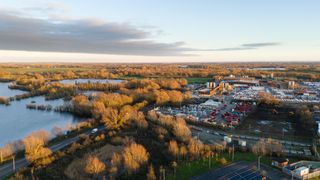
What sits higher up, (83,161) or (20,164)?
(83,161)

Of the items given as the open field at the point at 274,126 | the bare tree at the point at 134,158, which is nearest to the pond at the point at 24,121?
the bare tree at the point at 134,158

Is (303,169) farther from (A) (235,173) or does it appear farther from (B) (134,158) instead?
(B) (134,158)

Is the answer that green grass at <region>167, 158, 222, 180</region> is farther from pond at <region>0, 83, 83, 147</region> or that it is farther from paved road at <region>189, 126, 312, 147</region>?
pond at <region>0, 83, 83, 147</region>

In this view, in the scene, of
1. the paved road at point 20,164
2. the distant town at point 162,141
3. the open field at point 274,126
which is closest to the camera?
the distant town at point 162,141

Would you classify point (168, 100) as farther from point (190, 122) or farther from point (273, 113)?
point (273, 113)

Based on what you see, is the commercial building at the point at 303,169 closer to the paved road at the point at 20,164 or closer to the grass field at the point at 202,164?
the grass field at the point at 202,164

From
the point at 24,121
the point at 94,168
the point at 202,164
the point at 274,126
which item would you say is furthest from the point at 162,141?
the point at 24,121
